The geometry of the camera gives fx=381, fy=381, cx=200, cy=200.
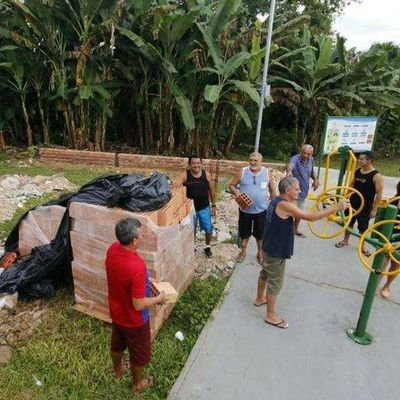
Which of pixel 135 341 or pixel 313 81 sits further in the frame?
pixel 313 81

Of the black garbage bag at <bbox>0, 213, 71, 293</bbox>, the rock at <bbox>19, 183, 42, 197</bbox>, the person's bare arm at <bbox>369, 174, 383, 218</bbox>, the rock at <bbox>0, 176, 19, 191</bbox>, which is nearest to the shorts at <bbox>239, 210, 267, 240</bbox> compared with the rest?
the person's bare arm at <bbox>369, 174, 383, 218</bbox>

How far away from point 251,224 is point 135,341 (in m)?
2.47

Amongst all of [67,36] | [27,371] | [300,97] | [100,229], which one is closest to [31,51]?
[67,36]

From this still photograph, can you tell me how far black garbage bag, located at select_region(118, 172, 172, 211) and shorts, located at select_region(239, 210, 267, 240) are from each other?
1.15 meters

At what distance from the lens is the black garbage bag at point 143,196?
3.95 meters

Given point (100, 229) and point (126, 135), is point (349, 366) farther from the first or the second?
point (126, 135)

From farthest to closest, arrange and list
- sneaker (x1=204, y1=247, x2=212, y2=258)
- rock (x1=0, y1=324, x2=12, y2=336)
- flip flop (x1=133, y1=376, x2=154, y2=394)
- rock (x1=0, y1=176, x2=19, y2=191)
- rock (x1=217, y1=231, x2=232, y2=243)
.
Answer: rock (x1=0, y1=176, x2=19, y2=191)
rock (x1=217, y1=231, x2=232, y2=243)
sneaker (x1=204, y1=247, x2=212, y2=258)
rock (x1=0, y1=324, x2=12, y2=336)
flip flop (x1=133, y1=376, x2=154, y2=394)

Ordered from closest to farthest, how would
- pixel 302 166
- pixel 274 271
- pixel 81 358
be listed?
pixel 81 358 → pixel 274 271 → pixel 302 166

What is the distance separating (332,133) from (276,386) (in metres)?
6.17

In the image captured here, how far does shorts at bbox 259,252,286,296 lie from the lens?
11.9 feet

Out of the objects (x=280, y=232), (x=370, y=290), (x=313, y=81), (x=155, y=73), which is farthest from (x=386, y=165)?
(x=280, y=232)

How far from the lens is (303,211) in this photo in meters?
3.38

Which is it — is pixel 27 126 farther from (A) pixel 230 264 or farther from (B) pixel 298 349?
(B) pixel 298 349

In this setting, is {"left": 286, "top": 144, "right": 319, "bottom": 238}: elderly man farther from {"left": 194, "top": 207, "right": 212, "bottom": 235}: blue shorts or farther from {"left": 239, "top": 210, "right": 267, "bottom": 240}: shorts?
{"left": 194, "top": 207, "right": 212, "bottom": 235}: blue shorts
